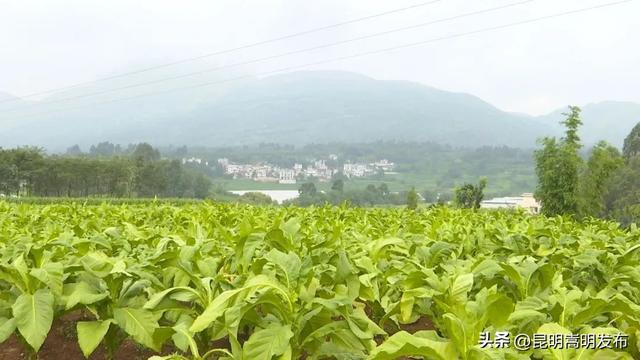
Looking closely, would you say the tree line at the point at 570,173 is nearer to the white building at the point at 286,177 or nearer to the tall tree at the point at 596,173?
the tall tree at the point at 596,173

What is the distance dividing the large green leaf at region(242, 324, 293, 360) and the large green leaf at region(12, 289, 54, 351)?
0.89 meters

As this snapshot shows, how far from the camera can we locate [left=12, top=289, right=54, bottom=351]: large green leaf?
86.4 inches

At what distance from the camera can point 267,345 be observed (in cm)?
195

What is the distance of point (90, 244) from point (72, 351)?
3.04 ft

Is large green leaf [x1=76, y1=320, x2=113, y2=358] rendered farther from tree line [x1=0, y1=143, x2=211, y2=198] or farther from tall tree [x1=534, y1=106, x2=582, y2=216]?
tree line [x1=0, y1=143, x2=211, y2=198]

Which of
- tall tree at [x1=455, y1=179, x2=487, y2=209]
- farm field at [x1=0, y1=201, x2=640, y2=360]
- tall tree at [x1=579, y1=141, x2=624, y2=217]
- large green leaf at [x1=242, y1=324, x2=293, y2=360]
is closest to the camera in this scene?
large green leaf at [x1=242, y1=324, x2=293, y2=360]

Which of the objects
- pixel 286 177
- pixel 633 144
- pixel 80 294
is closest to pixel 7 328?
pixel 80 294

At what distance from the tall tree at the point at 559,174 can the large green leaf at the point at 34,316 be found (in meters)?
34.0

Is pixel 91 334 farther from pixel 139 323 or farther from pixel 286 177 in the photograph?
pixel 286 177

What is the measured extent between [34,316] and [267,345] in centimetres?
105

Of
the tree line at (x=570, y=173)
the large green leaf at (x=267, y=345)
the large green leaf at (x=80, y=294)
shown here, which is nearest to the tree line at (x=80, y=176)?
the tree line at (x=570, y=173)

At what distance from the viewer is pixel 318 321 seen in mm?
2236

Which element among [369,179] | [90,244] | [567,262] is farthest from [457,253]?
[369,179]

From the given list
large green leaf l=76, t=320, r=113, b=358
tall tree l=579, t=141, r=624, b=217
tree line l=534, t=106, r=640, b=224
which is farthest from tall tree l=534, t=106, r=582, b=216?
large green leaf l=76, t=320, r=113, b=358
